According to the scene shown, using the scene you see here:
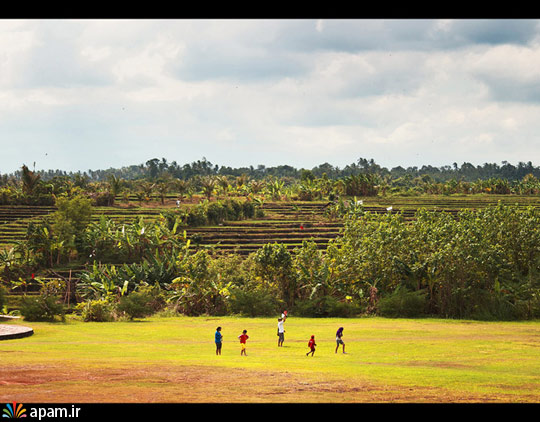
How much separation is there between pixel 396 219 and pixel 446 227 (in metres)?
4.33

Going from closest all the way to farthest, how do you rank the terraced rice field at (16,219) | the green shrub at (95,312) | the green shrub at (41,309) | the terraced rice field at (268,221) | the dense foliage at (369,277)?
the green shrub at (41,309)
the green shrub at (95,312)
the dense foliage at (369,277)
the terraced rice field at (16,219)
the terraced rice field at (268,221)

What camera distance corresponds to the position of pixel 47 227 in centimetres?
5431

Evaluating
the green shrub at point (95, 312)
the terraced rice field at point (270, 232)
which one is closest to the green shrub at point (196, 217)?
the terraced rice field at point (270, 232)

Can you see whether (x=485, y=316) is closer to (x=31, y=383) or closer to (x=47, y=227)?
(x=31, y=383)

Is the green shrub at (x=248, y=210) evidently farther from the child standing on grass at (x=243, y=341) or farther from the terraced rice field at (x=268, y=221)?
the child standing on grass at (x=243, y=341)

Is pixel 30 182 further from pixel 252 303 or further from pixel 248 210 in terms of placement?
pixel 252 303

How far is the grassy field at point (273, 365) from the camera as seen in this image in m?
13.3

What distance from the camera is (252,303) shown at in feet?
115

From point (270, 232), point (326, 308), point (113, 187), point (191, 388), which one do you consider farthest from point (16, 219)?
point (191, 388)

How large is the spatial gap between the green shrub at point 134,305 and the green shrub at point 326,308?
29.6 ft

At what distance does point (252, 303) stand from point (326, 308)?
14.8 feet

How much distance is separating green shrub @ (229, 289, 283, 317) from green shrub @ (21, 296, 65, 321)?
9675mm

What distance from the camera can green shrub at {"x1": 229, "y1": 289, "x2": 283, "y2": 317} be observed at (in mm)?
34844

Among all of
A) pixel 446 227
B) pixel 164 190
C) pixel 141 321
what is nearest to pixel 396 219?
pixel 446 227
